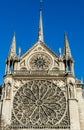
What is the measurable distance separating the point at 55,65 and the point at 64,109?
4.81 m

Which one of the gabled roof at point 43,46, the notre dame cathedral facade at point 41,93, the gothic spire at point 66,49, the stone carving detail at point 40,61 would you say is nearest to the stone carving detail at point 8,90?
the notre dame cathedral facade at point 41,93

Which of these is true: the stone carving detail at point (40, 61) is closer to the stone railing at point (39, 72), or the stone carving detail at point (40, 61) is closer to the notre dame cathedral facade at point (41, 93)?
the notre dame cathedral facade at point (41, 93)

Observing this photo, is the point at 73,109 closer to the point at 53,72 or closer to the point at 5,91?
the point at 53,72

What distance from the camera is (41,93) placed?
23016mm

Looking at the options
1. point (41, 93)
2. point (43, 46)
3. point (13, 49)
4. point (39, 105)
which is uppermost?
point (43, 46)

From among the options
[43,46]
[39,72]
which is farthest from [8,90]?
[43,46]

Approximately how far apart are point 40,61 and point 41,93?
12.5 ft

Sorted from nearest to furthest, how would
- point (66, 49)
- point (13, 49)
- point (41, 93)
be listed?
point (41, 93)
point (66, 49)
point (13, 49)

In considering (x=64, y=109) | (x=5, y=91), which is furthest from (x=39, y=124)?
(x=5, y=91)

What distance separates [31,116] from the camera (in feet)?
71.7

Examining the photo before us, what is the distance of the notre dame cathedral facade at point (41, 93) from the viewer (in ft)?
70.6

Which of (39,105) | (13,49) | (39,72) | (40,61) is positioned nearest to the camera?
(39,105)

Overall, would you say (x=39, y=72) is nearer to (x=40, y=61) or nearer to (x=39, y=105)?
(x=40, y=61)

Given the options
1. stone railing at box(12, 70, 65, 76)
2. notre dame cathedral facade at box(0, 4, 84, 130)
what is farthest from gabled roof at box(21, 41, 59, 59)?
stone railing at box(12, 70, 65, 76)
